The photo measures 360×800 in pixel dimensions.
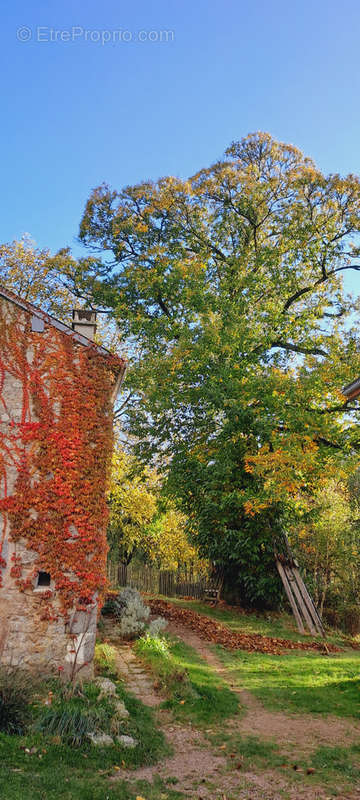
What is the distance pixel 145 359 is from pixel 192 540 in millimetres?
6737

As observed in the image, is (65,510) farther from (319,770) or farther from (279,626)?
(279,626)

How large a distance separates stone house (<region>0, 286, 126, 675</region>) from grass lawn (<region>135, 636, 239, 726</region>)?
148 cm

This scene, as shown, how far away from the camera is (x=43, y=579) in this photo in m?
8.02

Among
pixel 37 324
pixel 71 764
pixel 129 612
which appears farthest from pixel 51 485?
pixel 129 612

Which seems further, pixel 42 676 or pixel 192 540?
pixel 192 540

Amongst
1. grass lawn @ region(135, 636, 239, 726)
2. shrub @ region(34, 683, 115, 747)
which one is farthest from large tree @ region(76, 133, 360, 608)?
shrub @ region(34, 683, 115, 747)

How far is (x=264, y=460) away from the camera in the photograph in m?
12.6

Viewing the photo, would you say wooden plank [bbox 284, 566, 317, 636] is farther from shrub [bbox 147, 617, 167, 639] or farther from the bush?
the bush

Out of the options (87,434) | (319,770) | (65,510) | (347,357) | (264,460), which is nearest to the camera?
(319,770)

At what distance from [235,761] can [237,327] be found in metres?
10.6

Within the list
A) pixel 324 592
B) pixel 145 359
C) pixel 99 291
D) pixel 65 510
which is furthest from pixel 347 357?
pixel 65 510

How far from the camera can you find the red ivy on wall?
801 centimetres

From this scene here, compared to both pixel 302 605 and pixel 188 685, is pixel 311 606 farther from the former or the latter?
pixel 188 685

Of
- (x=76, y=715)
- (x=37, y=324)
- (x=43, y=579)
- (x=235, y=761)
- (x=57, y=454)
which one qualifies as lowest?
(x=235, y=761)
